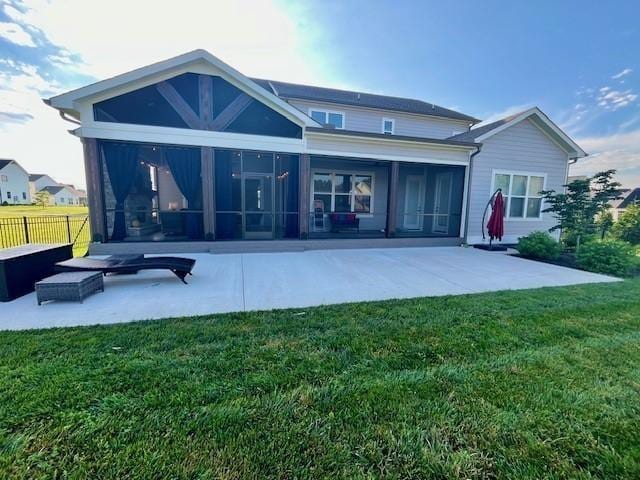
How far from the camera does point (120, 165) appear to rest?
7.96m

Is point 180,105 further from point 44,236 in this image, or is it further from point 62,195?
point 62,195

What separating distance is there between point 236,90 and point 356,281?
6.55 meters

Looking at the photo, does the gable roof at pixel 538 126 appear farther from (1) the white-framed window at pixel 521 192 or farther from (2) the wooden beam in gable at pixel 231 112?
(2) the wooden beam in gable at pixel 231 112

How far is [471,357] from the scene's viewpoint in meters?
3.00

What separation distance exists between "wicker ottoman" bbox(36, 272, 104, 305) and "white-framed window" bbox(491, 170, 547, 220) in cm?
1235

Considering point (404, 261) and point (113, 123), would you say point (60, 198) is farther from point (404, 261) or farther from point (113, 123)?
point (404, 261)

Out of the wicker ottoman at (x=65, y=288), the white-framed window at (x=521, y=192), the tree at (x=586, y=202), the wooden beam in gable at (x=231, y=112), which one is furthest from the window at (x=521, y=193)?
the wicker ottoman at (x=65, y=288)

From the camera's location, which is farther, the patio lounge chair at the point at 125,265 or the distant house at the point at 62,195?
the distant house at the point at 62,195

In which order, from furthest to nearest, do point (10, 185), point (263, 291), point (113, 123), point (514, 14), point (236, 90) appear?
point (10, 185), point (514, 14), point (236, 90), point (113, 123), point (263, 291)

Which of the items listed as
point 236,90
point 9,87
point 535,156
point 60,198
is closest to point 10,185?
point 60,198

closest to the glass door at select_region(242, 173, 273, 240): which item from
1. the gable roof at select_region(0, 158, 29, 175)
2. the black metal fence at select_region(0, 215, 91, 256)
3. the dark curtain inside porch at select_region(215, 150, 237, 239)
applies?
the dark curtain inside porch at select_region(215, 150, 237, 239)

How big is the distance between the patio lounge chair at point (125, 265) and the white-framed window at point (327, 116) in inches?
406

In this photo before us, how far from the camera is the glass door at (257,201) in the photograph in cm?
1055

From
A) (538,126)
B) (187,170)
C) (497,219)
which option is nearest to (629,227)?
(538,126)
